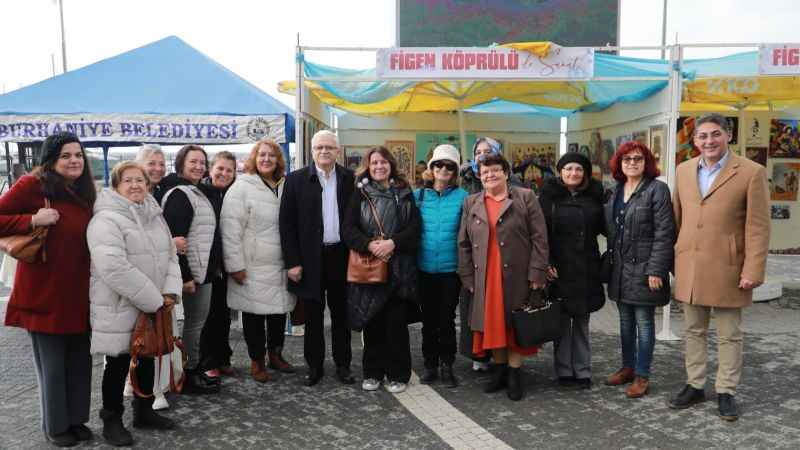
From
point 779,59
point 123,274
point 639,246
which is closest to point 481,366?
point 639,246

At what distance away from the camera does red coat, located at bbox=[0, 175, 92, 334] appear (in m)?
3.34

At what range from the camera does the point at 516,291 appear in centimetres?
425

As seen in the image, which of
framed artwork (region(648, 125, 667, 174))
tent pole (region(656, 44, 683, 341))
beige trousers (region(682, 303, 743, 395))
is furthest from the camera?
framed artwork (region(648, 125, 667, 174))

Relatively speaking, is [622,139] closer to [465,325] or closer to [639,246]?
[639,246]

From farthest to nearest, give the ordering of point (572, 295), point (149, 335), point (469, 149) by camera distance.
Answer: point (469, 149)
point (572, 295)
point (149, 335)

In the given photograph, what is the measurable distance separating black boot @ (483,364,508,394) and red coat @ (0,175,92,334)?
2.74 m

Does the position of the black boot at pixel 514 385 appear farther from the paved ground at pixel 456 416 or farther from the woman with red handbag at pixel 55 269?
the woman with red handbag at pixel 55 269

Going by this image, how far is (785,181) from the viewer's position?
10.4 meters

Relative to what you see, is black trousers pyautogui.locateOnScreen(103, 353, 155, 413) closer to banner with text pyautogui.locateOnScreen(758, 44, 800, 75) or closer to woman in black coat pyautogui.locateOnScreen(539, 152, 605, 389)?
woman in black coat pyautogui.locateOnScreen(539, 152, 605, 389)

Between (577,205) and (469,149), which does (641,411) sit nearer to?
(577,205)

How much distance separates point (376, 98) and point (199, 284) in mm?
3671

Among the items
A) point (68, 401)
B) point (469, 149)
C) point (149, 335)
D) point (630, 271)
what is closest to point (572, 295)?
point (630, 271)

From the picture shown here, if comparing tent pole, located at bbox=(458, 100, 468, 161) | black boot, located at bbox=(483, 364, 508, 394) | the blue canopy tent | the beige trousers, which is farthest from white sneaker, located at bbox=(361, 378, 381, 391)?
tent pole, located at bbox=(458, 100, 468, 161)

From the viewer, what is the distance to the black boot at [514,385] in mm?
4367
